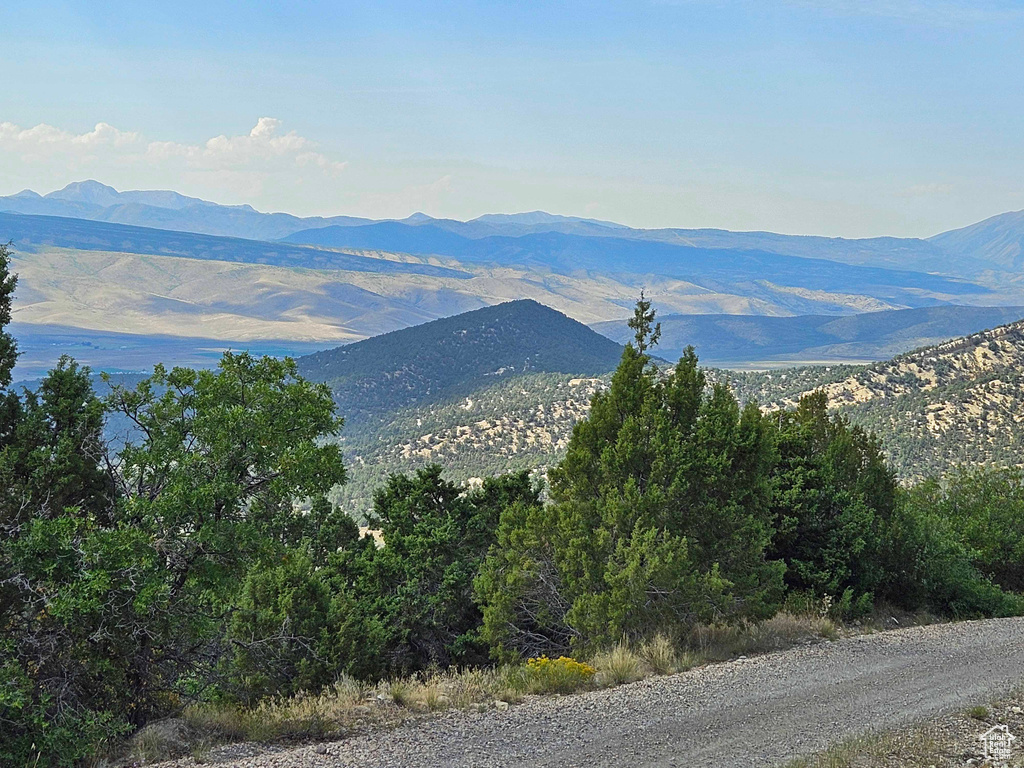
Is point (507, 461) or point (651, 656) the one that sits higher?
point (651, 656)

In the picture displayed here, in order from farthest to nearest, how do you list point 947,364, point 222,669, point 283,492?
point 947,364
point 222,669
point 283,492

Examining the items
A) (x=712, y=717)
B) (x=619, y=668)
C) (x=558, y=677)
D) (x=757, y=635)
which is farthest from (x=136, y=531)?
(x=757, y=635)

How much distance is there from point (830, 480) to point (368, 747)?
44.5 ft

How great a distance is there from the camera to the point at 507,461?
8381 cm

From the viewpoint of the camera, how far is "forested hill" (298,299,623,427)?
139m

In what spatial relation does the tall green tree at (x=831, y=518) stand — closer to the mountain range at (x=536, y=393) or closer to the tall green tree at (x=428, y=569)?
the tall green tree at (x=428, y=569)

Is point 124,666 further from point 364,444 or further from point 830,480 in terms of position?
point 364,444

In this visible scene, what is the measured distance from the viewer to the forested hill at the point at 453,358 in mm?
139375

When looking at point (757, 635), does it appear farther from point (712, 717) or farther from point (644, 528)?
point (712, 717)

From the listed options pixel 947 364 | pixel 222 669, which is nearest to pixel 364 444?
pixel 947 364

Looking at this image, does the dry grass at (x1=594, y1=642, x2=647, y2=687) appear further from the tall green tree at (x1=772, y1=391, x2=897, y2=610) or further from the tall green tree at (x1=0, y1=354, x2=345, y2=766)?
the tall green tree at (x1=772, y1=391, x2=897, y2=610)

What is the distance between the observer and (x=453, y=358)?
15350 centimetres

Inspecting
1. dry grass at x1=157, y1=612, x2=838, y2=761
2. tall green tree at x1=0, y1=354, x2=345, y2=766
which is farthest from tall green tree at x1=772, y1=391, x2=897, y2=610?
tall green tree at x1=0, y1=354, x2=345, y2=766

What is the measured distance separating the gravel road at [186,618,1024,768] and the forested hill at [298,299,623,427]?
11383 cm
